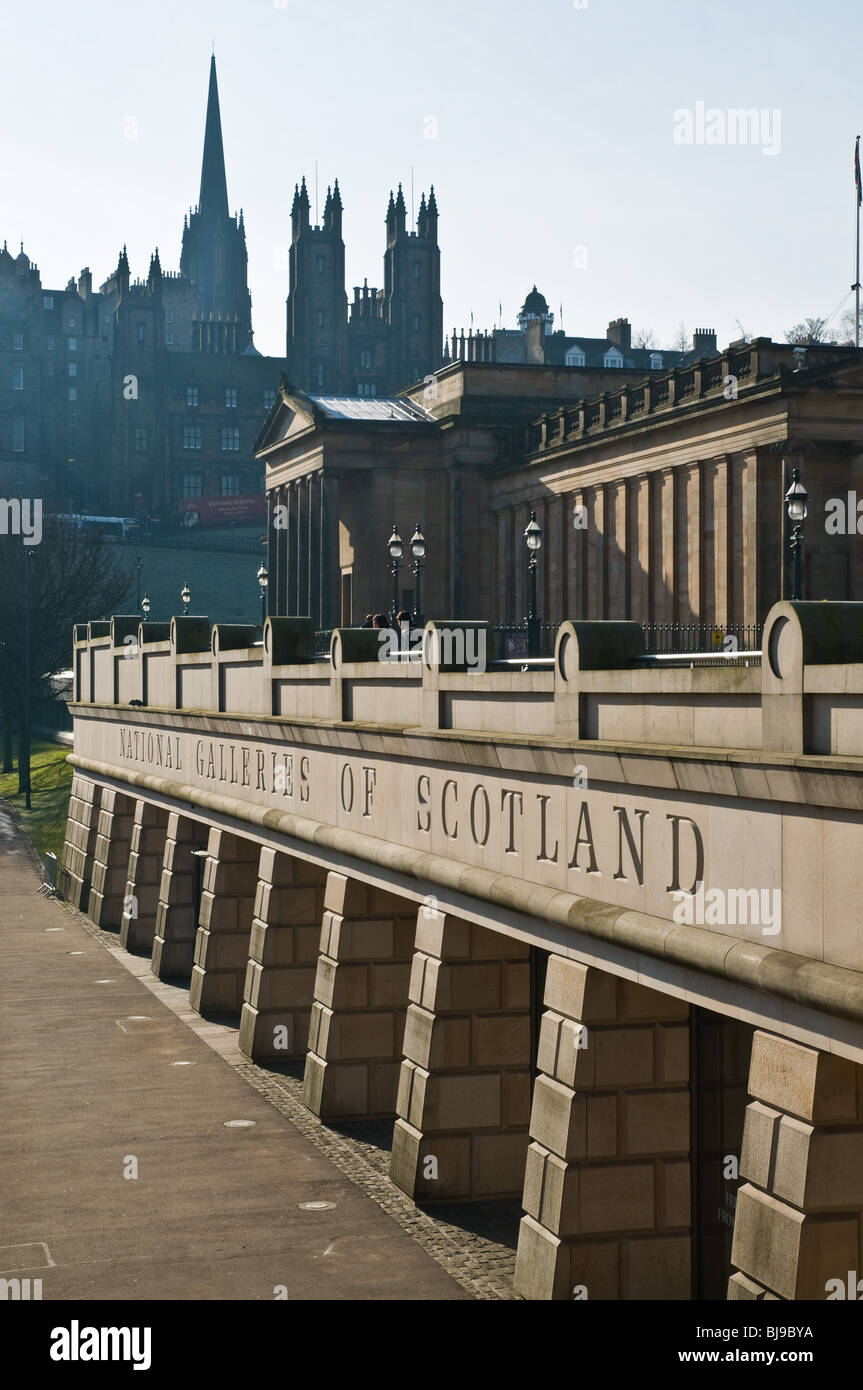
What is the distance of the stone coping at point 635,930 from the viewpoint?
1219 cm

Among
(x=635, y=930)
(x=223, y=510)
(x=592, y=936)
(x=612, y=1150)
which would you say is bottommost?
(x=612, y=1150)

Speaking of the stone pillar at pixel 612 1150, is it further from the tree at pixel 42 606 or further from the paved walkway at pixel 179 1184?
the tree at pixel 42 606

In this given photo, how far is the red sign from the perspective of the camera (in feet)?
501

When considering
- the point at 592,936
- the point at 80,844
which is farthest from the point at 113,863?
the point at 592,936

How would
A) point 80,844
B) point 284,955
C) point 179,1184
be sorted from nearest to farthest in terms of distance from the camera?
point 179,1184, point 284,955, point 80,844

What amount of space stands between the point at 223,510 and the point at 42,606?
66099mm

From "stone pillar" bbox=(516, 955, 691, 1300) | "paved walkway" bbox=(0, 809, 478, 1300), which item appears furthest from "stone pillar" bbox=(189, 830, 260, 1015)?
"stone pillar" bbox=(516, 955, 691, 1300)

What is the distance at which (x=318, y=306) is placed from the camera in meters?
162

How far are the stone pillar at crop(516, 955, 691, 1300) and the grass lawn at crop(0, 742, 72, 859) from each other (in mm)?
47243

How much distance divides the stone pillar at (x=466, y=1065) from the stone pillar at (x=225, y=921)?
1139 cm

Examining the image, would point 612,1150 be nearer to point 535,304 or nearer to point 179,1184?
point 179,1184

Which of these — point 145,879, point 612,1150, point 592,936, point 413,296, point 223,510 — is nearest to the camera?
point 592,936
